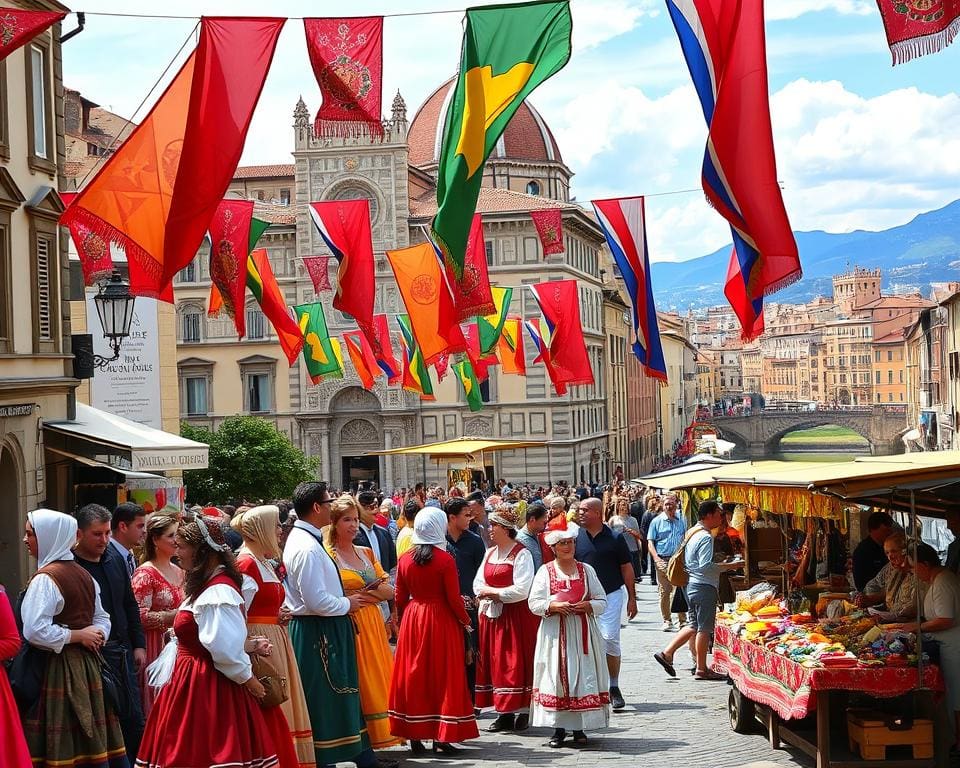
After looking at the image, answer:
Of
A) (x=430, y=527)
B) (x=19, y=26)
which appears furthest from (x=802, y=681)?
(x=19, y=26)

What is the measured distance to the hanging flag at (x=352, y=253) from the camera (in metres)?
20.8

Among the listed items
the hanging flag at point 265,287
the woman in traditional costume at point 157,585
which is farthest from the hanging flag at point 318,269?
the woman in traditional costume at point 157,585

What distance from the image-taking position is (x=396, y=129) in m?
63.5

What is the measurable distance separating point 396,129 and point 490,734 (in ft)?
175

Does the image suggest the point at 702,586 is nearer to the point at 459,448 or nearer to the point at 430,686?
the point at 430,686

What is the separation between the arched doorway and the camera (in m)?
18.0

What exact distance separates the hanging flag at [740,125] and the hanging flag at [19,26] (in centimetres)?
451

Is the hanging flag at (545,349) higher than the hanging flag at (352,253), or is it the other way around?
the hanging flag at (352,253)

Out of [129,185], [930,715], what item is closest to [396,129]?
[129,185]

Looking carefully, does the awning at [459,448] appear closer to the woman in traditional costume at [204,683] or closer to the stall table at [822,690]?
the stall table at [822,690]

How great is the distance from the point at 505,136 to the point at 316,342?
53.1 m

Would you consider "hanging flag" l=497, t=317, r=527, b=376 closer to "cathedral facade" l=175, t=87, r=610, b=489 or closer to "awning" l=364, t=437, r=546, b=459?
"awning" l=364, t=437, r=546, b=459

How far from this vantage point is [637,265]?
1931 centimetres

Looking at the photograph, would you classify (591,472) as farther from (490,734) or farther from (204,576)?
(204,576)
